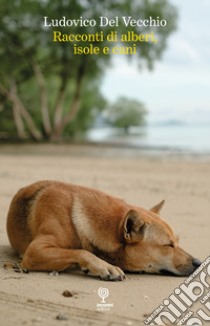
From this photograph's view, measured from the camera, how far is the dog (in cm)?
468

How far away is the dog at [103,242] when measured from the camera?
4.68m

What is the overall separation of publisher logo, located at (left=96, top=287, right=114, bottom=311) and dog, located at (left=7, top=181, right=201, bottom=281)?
0.32 m

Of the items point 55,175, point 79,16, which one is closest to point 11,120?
point 79,16

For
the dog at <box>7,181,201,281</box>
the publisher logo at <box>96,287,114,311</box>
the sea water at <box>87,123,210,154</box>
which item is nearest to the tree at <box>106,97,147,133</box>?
the sea water at <box>87,123,210,154</box>

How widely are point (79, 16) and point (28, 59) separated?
17.0ft

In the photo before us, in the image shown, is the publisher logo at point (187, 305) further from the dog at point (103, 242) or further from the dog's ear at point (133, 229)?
the dog's ear at point (133, 229)

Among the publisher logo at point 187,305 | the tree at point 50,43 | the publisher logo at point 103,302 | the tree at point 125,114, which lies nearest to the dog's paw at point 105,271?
the publisher logo at point 103,302

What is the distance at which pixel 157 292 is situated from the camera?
4348 mm

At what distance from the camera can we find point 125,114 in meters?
68.6

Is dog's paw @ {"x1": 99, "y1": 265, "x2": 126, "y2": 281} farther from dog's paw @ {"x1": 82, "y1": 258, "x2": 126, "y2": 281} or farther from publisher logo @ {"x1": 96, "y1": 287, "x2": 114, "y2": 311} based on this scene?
publisher logo @ {"x1": 96, "y1": 287, "x2": 114, "y2": 311}

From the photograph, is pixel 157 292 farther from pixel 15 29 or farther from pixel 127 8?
pixel 15 29

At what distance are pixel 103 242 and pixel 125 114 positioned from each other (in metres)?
64.3

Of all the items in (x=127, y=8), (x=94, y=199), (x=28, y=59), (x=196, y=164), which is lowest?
(x=196, y=164)

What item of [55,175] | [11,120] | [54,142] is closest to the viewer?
[55,175]
